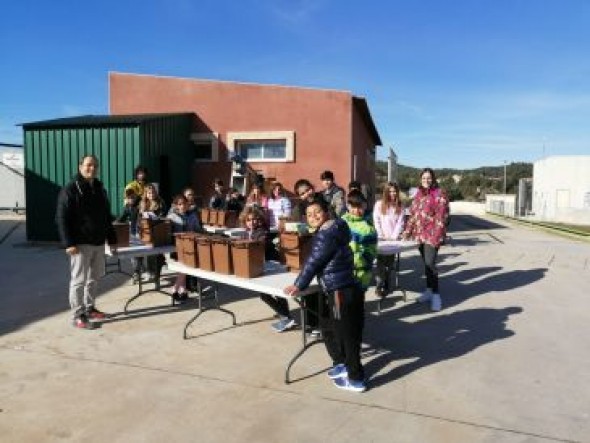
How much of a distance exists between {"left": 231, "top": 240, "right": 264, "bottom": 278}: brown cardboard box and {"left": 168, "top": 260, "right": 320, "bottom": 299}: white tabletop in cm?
6

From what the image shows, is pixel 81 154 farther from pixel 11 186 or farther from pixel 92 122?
pixel 11 186

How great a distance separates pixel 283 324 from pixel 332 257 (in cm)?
198

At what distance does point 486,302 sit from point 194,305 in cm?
393

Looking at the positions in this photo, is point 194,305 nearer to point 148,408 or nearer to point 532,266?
point 148,408

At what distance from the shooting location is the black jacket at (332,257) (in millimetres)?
4363

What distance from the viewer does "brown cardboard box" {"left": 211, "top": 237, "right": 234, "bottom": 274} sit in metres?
5.38

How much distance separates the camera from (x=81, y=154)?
13.8 m

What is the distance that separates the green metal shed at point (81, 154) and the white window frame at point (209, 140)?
151 centimetres

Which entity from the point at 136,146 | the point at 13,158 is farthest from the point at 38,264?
the point at 13,158

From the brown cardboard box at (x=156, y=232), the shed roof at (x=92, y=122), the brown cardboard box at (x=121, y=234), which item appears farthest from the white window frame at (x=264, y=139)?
the brown cardboard box at (x=121, y=234)

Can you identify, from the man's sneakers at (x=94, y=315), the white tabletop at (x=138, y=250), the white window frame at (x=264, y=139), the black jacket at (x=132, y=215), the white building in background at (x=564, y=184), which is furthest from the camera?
the white building in background at (x=564, y=184)

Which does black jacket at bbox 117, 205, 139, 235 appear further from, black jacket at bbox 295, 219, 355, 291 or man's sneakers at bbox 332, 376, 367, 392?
man's sneakers at bbox 332, 376, 367, 392

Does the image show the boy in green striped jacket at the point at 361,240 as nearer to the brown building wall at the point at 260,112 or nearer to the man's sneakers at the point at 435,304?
the man's sneakers at the point at 435,304

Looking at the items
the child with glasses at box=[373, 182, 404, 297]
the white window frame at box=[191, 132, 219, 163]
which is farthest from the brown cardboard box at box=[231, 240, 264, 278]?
the white window frame at box=[191, 132, 219, 163]
